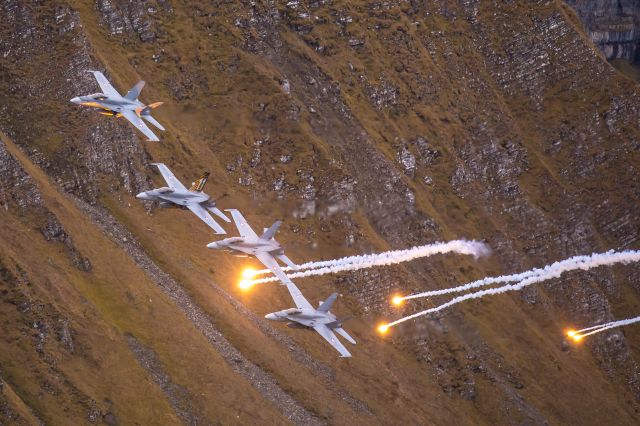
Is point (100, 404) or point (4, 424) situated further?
point (100, 404)

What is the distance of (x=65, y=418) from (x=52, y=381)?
6035 millimetres

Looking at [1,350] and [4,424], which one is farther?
[1,350]

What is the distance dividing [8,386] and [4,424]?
294 inches

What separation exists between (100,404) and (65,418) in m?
5.75

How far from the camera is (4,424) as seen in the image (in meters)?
185

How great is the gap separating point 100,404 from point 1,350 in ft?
44.5

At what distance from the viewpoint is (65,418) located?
639ft

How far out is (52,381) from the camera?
198750mm

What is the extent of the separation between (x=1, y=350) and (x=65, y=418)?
12.1 metres

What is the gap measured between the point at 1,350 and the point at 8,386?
8.38 meters

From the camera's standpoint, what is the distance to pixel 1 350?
199m

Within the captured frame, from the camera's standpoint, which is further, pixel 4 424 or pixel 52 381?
pixel 52 381

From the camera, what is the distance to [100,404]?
7840 inches

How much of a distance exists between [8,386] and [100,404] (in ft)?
41.3
